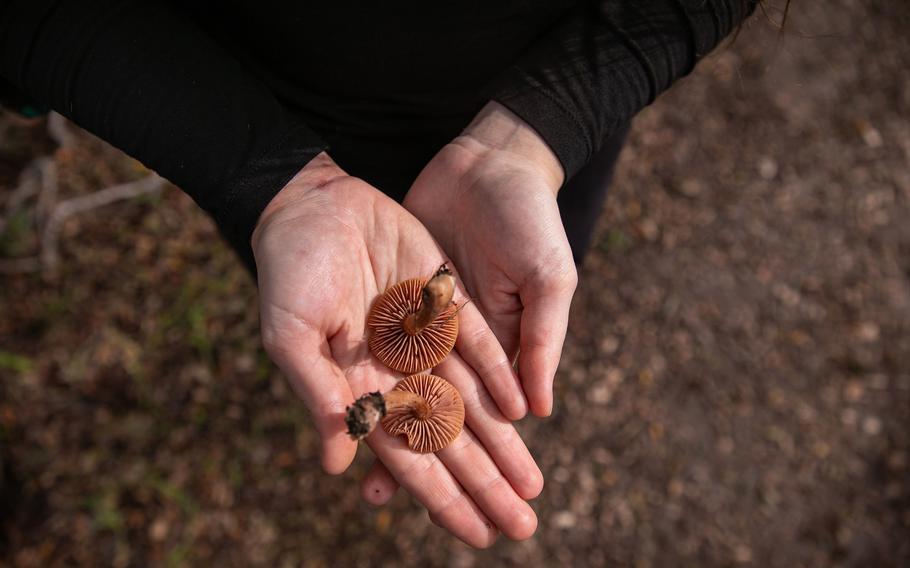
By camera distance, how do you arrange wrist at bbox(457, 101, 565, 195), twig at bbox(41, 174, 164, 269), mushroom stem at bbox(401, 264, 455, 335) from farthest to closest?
twig at bbox(41, 174, 164, 269)
wrist at bbox(457, 101, 565, 195)
mushroom stem at bbox(401, 264, 455, 335)

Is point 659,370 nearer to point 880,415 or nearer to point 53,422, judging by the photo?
point 880,415

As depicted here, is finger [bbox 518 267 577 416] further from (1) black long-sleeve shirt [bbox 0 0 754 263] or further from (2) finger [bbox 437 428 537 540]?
(1) black long-sleeve shirt [bbox 0 0 754 263]

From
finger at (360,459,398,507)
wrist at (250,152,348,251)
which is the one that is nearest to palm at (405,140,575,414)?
wrist at (250,152,348,251)

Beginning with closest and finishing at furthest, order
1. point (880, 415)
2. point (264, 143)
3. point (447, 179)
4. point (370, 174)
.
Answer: point (264, 143) → point (447, 179) → point (370, 174) → point (880, 415)

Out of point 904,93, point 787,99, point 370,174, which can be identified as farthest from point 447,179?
point 904,93

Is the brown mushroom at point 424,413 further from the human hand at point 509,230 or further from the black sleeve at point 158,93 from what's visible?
the black sleeve at point 158,93

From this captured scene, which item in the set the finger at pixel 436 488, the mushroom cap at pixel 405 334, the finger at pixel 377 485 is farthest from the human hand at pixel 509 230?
the finger at pixel 377 485
